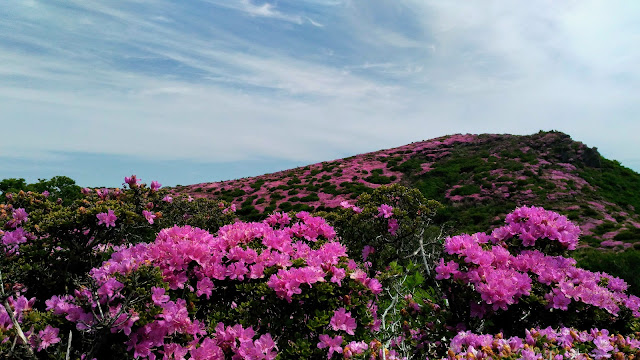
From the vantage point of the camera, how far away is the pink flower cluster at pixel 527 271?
3555mm

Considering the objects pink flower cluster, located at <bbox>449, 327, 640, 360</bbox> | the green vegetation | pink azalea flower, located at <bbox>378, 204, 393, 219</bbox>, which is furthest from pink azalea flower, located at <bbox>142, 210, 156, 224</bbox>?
the green vegetation

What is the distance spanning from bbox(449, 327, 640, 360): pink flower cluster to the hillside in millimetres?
14001

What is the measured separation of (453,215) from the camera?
65.7 ft

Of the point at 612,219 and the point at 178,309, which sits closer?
the point at 178,309

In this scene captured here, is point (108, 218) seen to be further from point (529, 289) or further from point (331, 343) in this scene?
point (529, 289)

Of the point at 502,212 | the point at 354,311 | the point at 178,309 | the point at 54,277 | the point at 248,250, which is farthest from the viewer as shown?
the point at 502,212

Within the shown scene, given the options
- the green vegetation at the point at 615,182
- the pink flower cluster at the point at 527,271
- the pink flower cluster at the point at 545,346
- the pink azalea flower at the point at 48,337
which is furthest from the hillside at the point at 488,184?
the pink azalea flower at the point at 48,337

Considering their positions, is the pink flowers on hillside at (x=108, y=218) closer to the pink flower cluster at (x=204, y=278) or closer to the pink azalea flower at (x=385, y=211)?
the pink flower cluster at (x=204, y=278)

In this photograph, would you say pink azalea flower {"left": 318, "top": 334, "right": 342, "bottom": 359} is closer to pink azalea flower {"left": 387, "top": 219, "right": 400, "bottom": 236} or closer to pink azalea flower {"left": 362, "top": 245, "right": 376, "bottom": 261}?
pink azalea flower {"left": 362, "top": 245, "right": 376, "bottom": 261}

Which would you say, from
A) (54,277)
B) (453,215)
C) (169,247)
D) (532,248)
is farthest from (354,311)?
(453,215)

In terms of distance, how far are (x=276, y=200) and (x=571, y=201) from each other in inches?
647

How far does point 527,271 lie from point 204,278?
3342 millimetres

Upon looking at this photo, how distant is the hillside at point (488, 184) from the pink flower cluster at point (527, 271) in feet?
42.0

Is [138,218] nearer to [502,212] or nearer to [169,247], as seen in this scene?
[169,247]
